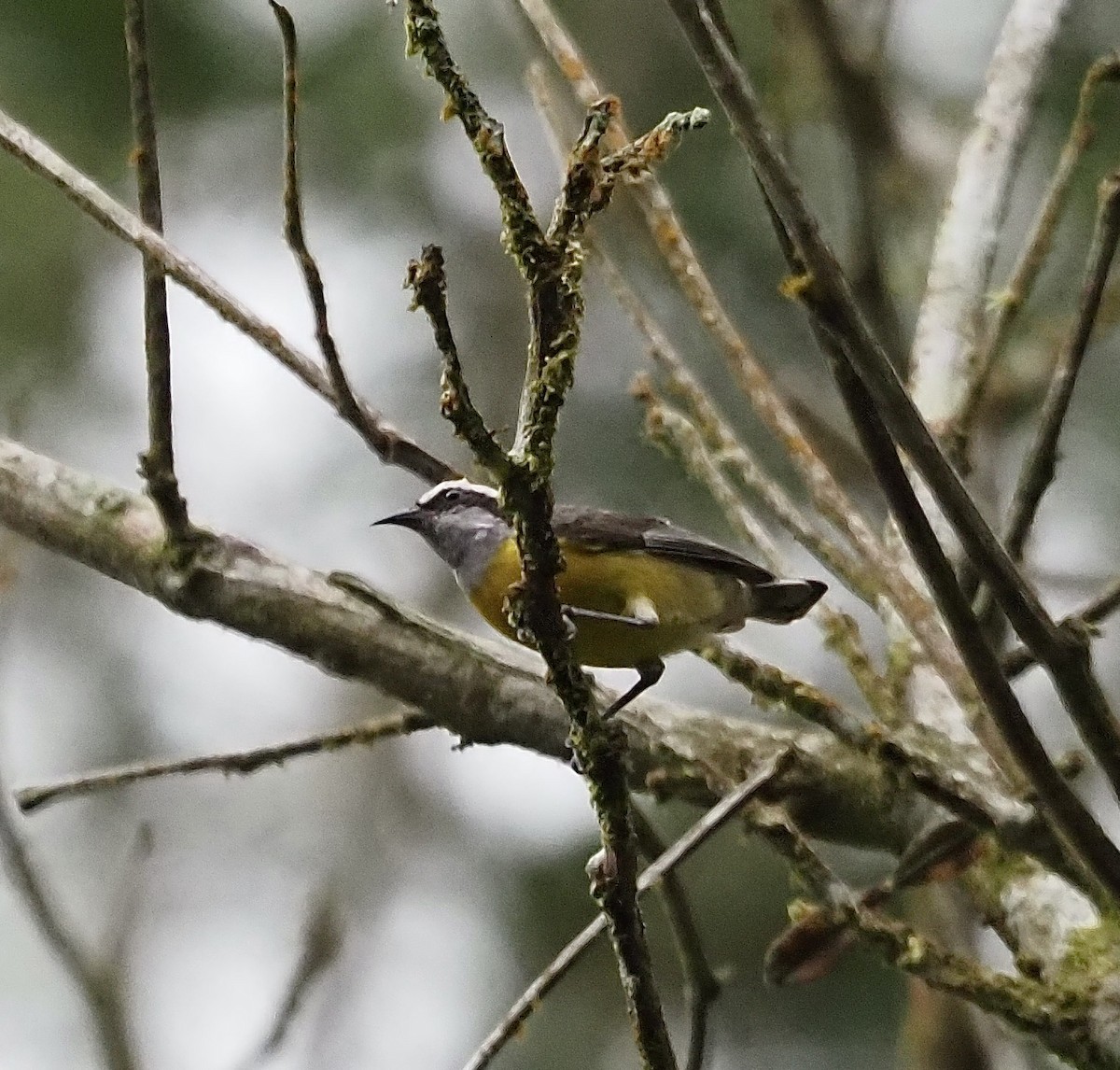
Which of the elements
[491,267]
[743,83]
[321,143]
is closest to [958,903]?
[743,83]

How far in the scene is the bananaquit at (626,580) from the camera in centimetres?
229

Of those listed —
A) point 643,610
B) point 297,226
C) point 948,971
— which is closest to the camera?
point 948,971

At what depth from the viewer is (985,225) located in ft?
9.19

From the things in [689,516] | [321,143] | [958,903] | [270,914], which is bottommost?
[958,903]

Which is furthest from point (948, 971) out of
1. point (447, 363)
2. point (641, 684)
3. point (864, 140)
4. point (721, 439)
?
point (864, 140)

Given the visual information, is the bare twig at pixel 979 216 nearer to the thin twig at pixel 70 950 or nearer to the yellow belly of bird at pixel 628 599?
the yellow belly of bird at pixel 628 599

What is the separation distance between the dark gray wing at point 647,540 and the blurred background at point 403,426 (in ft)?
3.79

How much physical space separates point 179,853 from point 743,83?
402 cm

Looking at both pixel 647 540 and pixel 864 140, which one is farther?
pixel 864 140

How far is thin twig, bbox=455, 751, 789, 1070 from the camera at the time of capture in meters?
1.54

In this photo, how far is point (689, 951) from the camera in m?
2.09

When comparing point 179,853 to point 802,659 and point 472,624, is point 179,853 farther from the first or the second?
point 802,659

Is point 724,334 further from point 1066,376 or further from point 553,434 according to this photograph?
point 553,434

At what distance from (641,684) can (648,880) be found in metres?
0.65
